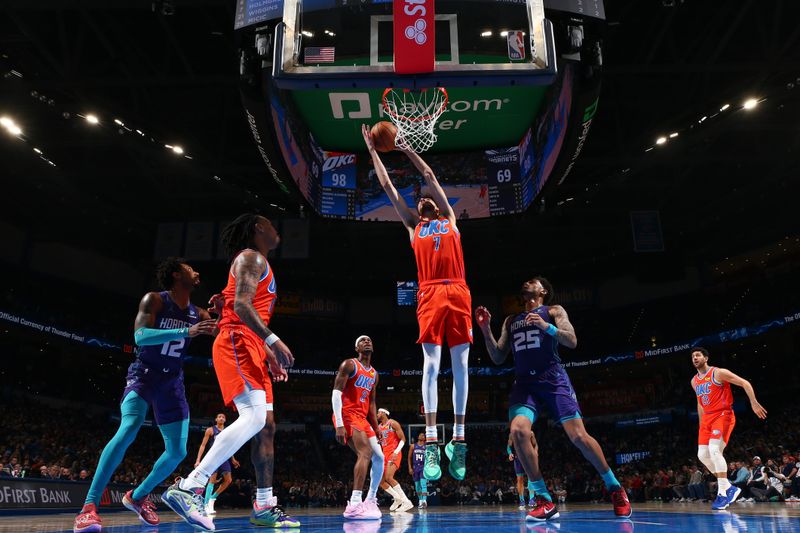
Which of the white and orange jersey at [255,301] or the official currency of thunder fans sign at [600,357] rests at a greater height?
the official currency of thunder fans sign at [600,357]

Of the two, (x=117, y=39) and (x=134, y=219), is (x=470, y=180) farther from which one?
(x=134, y=219)

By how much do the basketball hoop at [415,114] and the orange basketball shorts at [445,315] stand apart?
A: 1514 millimetres

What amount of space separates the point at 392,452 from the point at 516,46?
26.6 feet

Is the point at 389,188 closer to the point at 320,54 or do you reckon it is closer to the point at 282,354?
the point at 282,354

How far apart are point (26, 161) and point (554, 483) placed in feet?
72.4

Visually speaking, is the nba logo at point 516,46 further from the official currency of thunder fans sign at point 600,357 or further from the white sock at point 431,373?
the official currency of thunder fans sign at point 600,357

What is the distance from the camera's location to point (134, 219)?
958 inches

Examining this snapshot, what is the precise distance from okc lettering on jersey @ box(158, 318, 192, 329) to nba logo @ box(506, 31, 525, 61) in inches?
174

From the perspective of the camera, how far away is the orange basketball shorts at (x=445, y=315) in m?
5.37

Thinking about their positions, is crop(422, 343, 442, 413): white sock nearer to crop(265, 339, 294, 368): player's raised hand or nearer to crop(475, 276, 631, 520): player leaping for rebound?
crop(475, 276, 631, 520): player leaping for rebound

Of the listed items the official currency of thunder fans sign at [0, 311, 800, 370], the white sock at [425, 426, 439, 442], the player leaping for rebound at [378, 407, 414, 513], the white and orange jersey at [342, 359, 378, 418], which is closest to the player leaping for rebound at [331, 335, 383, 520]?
the white and orange jersey at [342, 359, 378, 418]

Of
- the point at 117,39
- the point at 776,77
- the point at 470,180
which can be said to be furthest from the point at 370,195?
the point at 776,77

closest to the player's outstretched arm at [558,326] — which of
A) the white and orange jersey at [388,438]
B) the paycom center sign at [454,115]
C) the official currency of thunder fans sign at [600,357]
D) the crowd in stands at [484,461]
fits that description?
the paycom center sign at [454,115]

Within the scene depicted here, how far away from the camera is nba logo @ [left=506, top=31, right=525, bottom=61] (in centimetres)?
681
